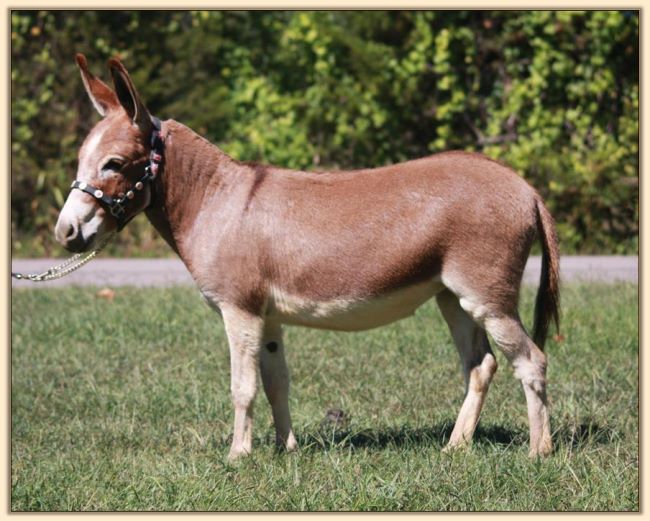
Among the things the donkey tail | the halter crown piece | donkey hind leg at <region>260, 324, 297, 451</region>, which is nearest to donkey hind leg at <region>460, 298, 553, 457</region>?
the donkey tail

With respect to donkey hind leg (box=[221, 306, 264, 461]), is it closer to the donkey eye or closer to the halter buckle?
the halter buckle

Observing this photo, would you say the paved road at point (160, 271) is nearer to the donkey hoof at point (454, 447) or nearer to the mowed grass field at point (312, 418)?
the mowed grass field at point (312, 418)

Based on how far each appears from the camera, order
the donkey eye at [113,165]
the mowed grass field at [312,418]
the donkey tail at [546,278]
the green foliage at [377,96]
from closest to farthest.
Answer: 1. the mowed grass field at [312,418]
2. the donkey eye at [113,165]
3. the donkey tail at [546,278]
4. the green foliage at [377,96]

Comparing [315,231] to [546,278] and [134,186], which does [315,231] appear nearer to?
[134,186]

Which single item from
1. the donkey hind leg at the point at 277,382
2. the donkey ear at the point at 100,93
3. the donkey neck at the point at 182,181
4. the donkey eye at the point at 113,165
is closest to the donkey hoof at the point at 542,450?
the donkey hind leg at the point at 277,382

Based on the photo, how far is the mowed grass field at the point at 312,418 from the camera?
16.6 ft

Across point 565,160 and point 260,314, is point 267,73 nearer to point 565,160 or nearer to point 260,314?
point 565,160

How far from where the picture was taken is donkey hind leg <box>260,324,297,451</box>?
5.94m

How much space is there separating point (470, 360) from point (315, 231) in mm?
1118

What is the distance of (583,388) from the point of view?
7051mm

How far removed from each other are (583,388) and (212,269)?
272 centimetres

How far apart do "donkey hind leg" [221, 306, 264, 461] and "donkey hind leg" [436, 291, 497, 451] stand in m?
A: 1.04

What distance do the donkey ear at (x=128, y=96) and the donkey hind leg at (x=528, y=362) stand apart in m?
1.82

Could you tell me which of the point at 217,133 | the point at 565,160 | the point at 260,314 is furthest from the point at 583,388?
the point at 217,133
